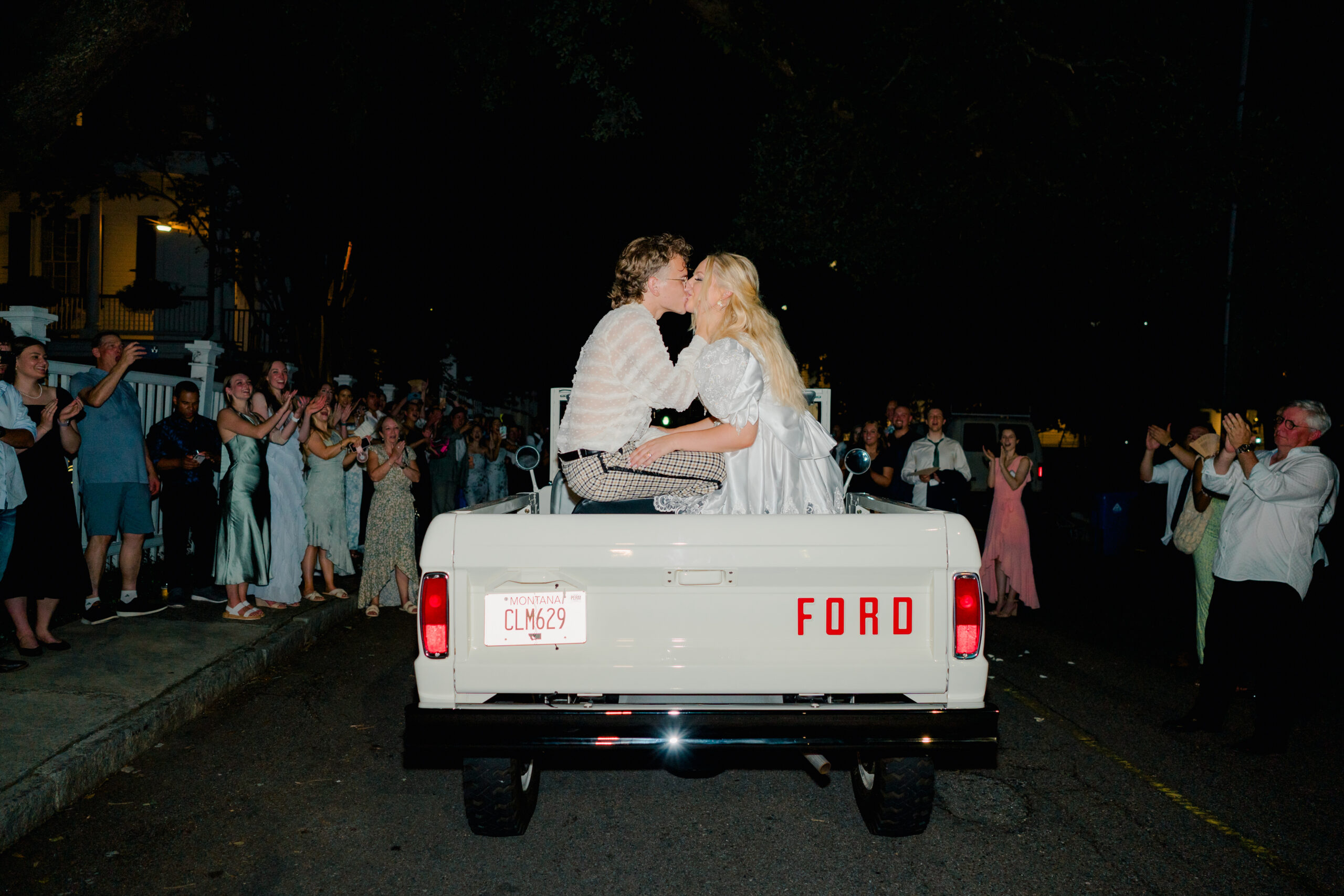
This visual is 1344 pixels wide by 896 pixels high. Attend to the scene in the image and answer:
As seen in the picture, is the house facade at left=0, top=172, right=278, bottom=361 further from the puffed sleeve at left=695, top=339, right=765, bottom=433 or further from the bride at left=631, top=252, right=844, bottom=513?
the puffed sleeve at left=695, top=339, right=765, bottom=433

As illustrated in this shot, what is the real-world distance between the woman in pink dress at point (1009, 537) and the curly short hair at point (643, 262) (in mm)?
5821

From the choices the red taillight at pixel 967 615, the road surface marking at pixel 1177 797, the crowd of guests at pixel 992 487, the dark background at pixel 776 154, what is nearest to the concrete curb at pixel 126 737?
the red taillight at pixel 967 615

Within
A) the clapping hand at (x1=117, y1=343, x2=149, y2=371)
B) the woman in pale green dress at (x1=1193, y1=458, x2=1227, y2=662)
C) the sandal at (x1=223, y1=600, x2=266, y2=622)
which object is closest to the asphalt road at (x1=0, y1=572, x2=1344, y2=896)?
the woman in pale green dress at (x1=1193, y1=458, x2=1227, y2=662)

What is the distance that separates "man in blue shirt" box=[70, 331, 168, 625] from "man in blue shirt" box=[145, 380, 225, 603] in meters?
0.49

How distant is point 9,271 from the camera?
2336 centimetres

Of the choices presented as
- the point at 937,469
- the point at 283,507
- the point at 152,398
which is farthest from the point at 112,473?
the point at 937,469

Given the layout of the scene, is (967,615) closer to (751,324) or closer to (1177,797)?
(751,324)

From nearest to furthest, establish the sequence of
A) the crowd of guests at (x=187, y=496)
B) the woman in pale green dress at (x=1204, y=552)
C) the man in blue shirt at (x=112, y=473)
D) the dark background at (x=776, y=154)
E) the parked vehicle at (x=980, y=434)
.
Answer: the crowd of guests at (x=187, y=496), the woman in pale green dress at (x=1204, y=552), the man in blue shirt at (x=112, y=473), the dark background at (x=776, y=154), the parked vehicle at (x=980, y=434)

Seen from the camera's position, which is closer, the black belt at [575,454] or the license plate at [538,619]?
the license plate at [538,619]

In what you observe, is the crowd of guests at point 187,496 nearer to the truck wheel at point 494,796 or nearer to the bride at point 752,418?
the truck wheel at point 494,796

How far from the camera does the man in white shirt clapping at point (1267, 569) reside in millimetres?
4969

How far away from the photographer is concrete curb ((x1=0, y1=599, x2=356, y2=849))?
Answer: 12.4ft

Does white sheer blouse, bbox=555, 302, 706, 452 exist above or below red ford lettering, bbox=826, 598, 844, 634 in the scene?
above

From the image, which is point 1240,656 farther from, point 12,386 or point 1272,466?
point 12,386
